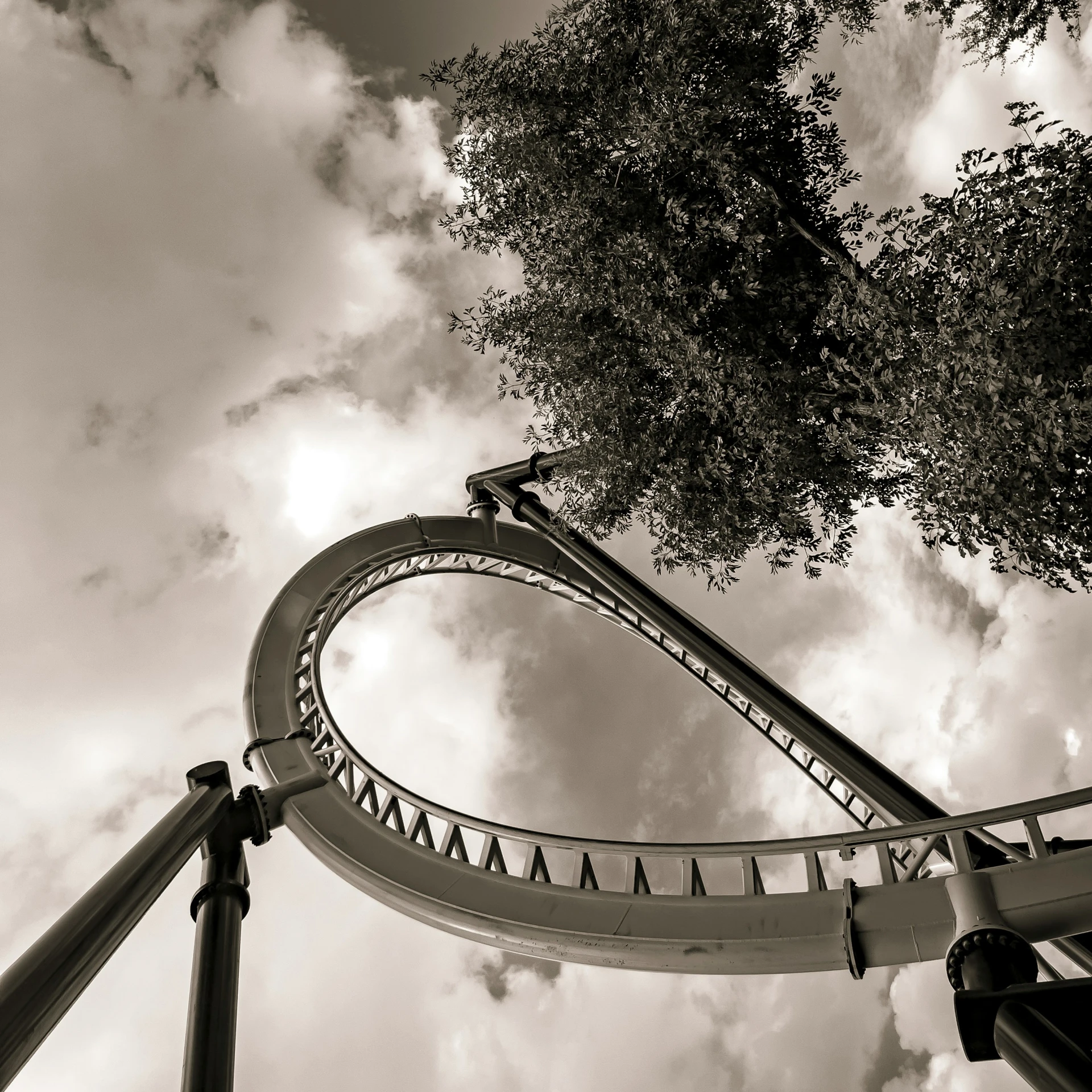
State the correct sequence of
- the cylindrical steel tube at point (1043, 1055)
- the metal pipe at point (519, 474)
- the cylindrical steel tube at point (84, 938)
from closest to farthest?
1. the cylindrical steel tube at point (1043, 1055)
2. the cylindrical steel tube at point (84, 938)
3. the metal pipe at point (519, 474)

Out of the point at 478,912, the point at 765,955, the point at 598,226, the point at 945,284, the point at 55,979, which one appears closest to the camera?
the point at 55,979

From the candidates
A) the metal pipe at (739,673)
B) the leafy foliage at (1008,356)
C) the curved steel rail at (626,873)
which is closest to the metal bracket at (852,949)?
the curved steel rail at (626,873)

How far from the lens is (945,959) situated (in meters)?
6.68

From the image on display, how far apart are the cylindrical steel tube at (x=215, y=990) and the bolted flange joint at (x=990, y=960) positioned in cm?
540

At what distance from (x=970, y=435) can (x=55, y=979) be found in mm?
8115

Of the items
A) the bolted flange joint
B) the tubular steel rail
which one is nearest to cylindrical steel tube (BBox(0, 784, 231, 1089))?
the tubular steel rail

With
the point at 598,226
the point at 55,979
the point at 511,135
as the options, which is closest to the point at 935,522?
the point at 598,226

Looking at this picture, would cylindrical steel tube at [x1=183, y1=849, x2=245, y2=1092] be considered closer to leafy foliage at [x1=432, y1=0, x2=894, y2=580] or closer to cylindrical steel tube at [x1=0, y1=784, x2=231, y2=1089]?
cylindrical steel tube at [x1=0, y1=784, x2=231, y2=1089]

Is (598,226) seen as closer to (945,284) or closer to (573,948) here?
(945,284)

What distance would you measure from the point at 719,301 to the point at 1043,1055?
29.4 ft

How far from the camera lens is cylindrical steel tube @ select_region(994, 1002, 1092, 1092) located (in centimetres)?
262

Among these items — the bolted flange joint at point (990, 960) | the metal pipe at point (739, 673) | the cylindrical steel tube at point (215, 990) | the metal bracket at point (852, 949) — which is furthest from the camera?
the metal pipe at point (739, 673)

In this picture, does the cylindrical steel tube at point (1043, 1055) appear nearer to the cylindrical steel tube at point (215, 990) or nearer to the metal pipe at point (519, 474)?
the cylindrical steel tube at point (215, 990)

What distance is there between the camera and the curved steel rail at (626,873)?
6969mm
